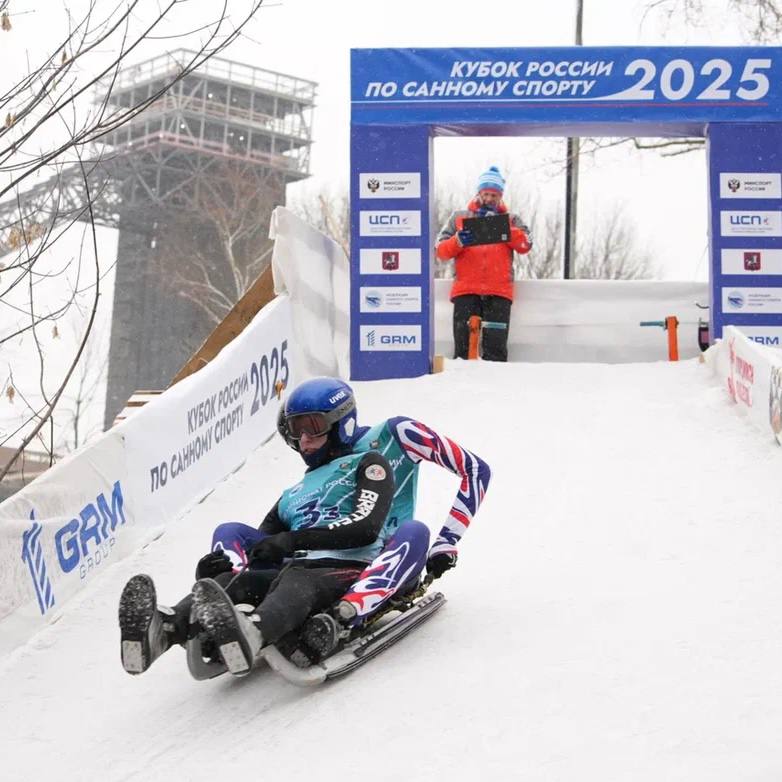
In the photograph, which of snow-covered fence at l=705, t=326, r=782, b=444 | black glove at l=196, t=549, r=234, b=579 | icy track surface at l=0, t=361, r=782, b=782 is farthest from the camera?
snow-covered fence at l=705, t=326, r=782, b=444

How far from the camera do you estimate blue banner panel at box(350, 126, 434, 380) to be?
1238 cm

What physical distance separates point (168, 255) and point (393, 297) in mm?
27679

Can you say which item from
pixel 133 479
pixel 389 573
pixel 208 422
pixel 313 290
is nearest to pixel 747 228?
pixel 313 290

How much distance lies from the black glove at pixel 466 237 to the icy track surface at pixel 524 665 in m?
3.78

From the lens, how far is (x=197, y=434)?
28.4 ft

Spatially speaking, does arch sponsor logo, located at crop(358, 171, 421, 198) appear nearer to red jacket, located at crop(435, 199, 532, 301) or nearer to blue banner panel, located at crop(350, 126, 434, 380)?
blue banner panel, located at crop(350, 126, 434, 380)

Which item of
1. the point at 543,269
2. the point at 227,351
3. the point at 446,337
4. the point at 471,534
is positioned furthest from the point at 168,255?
the point at 471,534

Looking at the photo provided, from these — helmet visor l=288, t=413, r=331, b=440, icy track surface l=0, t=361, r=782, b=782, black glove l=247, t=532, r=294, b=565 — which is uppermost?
helmet visor l=288, t=413, r=331, b=440

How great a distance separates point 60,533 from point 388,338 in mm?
6109

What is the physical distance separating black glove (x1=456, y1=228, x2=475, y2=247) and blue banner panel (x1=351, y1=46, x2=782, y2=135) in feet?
3.52

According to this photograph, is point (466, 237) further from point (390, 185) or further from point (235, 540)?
point (235, 540)

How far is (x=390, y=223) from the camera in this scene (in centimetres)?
1251

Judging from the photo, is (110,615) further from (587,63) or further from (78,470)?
(587,63)

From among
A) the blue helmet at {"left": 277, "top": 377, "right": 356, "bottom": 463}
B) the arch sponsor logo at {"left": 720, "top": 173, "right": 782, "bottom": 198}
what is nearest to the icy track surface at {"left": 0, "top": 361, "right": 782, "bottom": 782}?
the blue helmet at {"left": 277, "top": 377, "right": 356, "bottom": 463}
